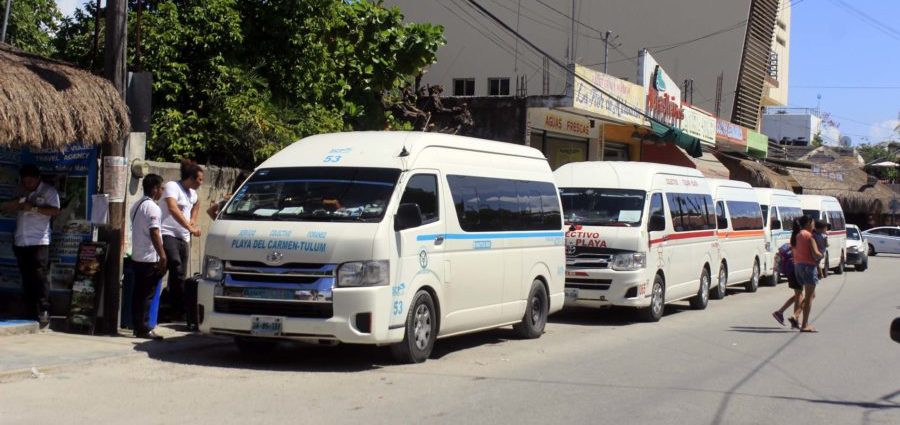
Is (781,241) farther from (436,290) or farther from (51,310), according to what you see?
(51,310)

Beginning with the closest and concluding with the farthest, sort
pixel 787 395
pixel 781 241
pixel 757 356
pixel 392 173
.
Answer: pixel 787 395, pixel 392 173, pixel 757 356, pixel 781 241

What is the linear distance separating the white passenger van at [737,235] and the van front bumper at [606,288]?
16.8 feet

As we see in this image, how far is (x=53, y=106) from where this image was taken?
36.0 feet

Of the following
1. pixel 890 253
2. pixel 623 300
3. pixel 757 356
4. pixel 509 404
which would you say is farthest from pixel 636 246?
pixel 890 253

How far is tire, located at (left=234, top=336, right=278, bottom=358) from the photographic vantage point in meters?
10.5

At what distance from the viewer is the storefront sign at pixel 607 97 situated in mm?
24938

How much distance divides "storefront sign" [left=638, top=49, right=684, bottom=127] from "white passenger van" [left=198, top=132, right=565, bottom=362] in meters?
18.0

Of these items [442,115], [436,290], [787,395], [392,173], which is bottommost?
[787,395]

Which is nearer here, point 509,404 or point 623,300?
point 509,404

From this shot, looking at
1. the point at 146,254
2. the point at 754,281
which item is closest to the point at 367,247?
the point at 146,254

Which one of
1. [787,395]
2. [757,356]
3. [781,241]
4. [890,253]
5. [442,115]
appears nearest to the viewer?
[787,395]

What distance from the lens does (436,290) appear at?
10.6 meters

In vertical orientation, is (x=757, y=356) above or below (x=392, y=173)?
below

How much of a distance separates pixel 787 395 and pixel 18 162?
963cm
